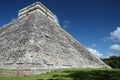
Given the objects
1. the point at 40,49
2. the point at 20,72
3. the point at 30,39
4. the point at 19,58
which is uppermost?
the point at 30,39

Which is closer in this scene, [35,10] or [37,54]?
[37,54]

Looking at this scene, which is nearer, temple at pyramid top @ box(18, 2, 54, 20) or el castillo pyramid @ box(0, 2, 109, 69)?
el castillo pyramid @ box(0, 2, 109, 69)

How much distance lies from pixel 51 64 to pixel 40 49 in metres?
1.45

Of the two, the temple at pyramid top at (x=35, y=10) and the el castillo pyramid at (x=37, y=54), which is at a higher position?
the temple at pyramid top at (x=35, y=10)

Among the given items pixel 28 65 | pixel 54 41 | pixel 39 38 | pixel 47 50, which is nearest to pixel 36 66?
pixel 28 65

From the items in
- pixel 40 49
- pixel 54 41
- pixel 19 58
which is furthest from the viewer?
pixel 54 41

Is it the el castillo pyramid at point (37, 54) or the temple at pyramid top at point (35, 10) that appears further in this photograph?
the temple at pyramid top at point (35, 10)

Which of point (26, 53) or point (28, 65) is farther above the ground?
point (26, 53)

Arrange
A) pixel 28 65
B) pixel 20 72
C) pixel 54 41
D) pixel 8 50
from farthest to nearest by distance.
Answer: pixel 54 41, pixel 8 50, pixel 28 65, pixel 20 72

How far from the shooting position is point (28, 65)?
9.09 meters

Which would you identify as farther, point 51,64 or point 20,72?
point 51,64

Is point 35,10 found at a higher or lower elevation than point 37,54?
higher

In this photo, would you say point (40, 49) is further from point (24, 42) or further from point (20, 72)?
point (20, 72)

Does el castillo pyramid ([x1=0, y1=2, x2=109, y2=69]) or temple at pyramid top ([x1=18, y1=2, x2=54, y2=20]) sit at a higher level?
temple at pyramid top ([x1=18, y1=2, x2=54, y2=20])
